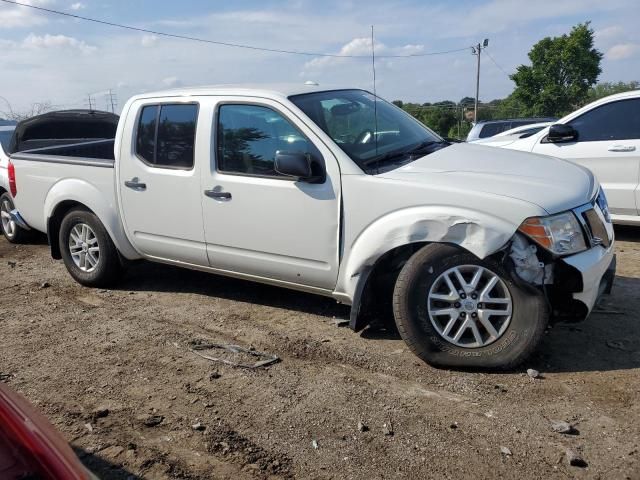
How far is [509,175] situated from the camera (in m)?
3.85

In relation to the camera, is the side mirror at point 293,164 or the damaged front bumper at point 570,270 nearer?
the damaged front bumper at point 570,270

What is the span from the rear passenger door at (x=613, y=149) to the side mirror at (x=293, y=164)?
13.2ft

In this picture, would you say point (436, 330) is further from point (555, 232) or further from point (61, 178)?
point (61, 178)

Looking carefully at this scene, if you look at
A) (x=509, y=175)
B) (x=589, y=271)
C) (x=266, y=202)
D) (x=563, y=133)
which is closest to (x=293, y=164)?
(x=266, y=202)

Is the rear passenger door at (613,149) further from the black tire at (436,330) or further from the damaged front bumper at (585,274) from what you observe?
the black tire at (436,330)

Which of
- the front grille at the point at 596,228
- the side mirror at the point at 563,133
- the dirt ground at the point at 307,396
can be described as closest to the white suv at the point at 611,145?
the side mirror at the point at 563,133

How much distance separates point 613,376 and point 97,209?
4.36 meters

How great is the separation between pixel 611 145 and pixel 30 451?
651 cm

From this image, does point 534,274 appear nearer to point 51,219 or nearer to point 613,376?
point 613,376

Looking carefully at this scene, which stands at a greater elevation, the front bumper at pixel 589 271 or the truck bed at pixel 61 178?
the truck bed at pixel 61 178

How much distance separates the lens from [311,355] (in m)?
4.18

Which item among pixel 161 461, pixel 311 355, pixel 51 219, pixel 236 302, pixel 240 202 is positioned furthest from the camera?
pixel 51 219

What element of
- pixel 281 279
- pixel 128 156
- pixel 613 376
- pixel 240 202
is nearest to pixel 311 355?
pixel 281 279

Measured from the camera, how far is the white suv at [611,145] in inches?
254
